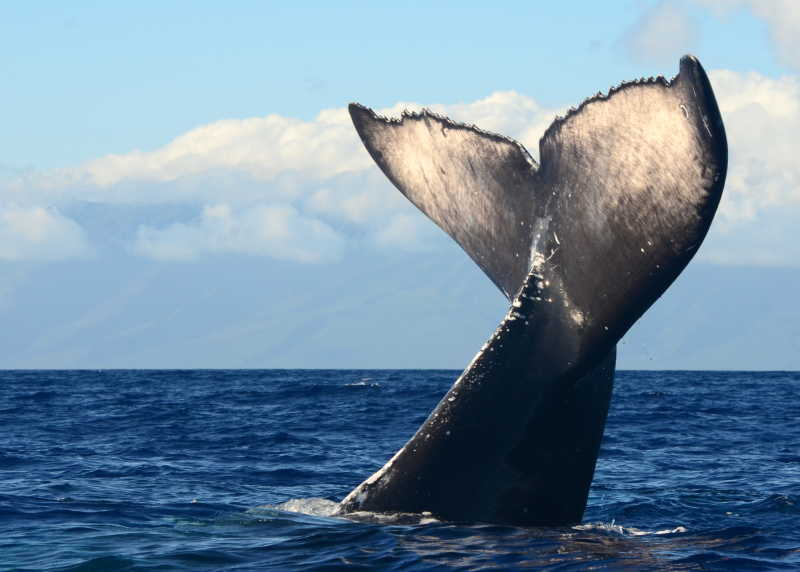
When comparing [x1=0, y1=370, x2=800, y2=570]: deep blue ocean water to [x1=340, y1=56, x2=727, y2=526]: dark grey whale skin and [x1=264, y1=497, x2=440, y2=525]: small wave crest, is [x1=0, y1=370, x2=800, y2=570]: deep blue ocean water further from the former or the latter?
[x1=340, y1=56, x2=727, y2=526]: dark grey whale skin

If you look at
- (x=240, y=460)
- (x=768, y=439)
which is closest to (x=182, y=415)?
(x=240, y=460)

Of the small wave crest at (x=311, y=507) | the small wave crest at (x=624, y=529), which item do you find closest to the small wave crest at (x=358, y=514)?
the small wave crest at (x=311, y=507)

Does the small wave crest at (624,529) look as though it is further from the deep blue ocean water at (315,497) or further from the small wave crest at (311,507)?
the small wave crest at (311,507)

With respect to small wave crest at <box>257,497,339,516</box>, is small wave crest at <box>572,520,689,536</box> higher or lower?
lower

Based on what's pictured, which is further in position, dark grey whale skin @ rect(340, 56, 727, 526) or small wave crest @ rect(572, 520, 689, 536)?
small wave crest @ rect(572, 520, 689, 536)

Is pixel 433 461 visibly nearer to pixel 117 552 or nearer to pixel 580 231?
pixel 580 231

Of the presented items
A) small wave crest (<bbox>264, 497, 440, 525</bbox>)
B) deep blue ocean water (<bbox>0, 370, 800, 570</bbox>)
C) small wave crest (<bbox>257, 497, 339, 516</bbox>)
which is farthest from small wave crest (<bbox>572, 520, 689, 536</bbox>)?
small wave crest (<bbox>257, 497, 339, 516</bbox>)

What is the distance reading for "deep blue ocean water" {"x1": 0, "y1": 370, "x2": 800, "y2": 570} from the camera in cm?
718

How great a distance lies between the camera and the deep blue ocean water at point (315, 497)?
23.6ft

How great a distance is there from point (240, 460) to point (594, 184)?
9.90m

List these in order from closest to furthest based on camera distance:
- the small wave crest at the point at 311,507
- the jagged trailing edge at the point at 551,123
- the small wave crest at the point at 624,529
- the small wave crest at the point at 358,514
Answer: the jagged trailing edge at the point at 551,123, the small wave crest at the point at 358,514, the small wave crest at the point at 624,529, the small wave crest at the point at 311,507

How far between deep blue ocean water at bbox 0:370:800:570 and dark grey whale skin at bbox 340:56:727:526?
1.24ft

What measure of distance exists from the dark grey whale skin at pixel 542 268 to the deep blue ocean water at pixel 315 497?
1.24 feet

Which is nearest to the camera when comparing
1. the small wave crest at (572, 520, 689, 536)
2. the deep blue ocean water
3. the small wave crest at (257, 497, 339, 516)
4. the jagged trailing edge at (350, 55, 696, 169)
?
the jagged trailing edge at (350, 55, 696, 169)
